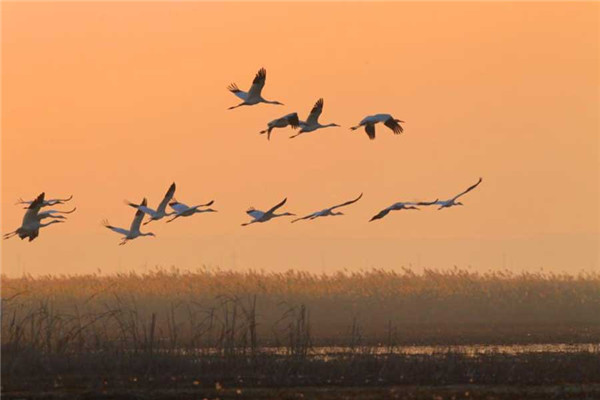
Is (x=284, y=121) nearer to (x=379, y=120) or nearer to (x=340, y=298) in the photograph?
(x=379, y=120)

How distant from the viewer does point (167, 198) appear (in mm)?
29875

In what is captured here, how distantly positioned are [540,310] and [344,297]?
197 inches

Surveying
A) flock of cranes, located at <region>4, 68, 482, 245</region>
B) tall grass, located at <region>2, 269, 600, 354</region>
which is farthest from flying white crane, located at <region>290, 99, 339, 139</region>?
tall grass, located at <region>2, 269, 600, 354</region>

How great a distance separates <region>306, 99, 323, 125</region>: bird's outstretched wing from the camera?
2988cm

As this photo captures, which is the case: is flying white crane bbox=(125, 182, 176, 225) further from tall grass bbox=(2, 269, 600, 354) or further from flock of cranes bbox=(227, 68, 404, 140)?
tall grass bbox=(2, 269, 600, 354)

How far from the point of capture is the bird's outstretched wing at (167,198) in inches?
1159

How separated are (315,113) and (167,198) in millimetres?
2740

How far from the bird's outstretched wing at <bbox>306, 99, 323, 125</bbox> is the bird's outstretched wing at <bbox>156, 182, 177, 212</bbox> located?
2.43 meters

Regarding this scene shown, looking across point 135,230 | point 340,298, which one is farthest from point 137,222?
point 340,298

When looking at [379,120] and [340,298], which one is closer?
[379,120]

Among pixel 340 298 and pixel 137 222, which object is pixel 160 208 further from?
pixel 340 298

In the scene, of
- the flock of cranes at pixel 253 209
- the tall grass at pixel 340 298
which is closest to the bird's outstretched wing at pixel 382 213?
the flock of cranes at pixel 253 209

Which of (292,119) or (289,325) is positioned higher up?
(292,119)

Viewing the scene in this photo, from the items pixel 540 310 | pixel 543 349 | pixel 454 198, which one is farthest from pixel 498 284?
pixel 454 198
